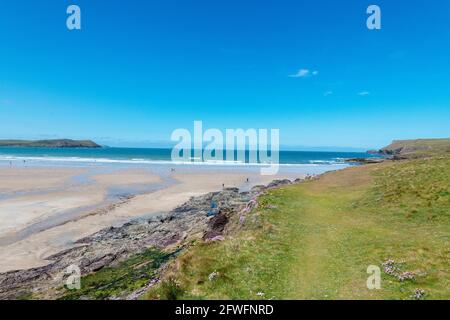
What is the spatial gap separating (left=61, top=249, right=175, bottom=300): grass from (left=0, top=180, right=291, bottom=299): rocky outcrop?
4.02 feet

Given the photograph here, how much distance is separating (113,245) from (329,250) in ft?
60.5

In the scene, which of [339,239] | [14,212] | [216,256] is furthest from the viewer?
[14,212]

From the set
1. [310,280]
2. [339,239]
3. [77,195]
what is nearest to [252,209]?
[339,239]

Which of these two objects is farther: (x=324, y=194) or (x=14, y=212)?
(x=14, y=212)

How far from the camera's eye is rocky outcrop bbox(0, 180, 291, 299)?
1903 cm

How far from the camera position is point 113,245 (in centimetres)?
2602

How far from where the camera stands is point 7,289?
734 inches

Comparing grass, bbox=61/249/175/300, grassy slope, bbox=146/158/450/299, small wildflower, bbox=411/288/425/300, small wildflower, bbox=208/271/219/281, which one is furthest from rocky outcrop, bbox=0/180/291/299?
small wildflower, bbox=411/288/425/300

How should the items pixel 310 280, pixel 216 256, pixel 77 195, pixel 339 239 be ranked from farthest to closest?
pixel 77 195 → pixel 339 239 → pixel 216 256 → pixel 310 280

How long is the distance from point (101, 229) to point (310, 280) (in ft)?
84.3

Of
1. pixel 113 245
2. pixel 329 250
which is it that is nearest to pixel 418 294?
pixel 329 250

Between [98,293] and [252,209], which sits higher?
[252,209]

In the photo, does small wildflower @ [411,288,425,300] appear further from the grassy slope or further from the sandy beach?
the sandy beach
